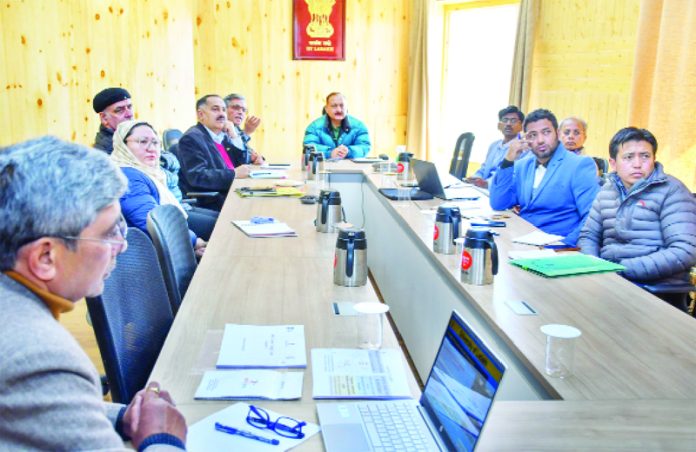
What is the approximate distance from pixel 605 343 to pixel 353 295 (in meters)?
0.76

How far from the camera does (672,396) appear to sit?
1485mm

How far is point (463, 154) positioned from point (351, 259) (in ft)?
Answer: 12.7

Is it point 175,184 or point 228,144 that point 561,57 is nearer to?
point 228,144

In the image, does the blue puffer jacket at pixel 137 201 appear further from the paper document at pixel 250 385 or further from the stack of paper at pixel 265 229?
the paper document at pixel 250 385

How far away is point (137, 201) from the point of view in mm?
2996

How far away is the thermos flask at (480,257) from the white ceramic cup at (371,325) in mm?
491

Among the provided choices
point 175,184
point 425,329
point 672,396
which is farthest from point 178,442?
point 175,184

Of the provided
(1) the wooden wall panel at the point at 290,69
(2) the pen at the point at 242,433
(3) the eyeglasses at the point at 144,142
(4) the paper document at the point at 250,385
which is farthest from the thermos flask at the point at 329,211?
(1) the wooden wall panel at the point at 290,69

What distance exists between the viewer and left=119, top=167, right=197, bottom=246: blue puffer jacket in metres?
2.96

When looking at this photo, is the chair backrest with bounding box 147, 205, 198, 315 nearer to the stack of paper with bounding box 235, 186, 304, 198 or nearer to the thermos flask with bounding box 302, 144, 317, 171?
the stack of paper with bounding box 235, 186, 304, 198

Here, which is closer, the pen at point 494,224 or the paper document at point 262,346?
the paper document at point 262,346

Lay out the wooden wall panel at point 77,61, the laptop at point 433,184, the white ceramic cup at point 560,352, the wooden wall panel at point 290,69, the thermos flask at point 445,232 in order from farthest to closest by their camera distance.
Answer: the wooden wall panel at point 290,69, the wooden wall panel at point 77,61, the laptop at point 433,184, the thermos flask at point 445,232, the white ceramic cup at point 560,352

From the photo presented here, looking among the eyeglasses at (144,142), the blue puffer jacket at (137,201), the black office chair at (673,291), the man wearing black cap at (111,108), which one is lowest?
the black office chair at (673,291)

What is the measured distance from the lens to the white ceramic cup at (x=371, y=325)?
1724 millimetres
